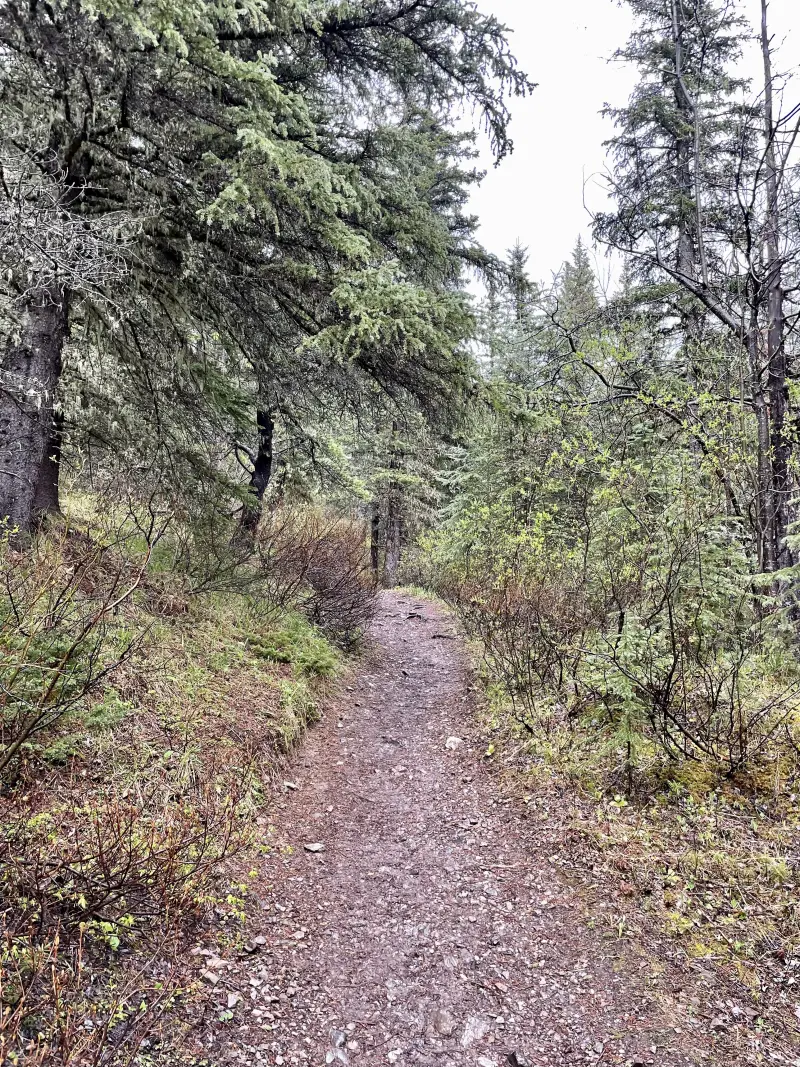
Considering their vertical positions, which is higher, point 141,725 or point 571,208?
point 571,208

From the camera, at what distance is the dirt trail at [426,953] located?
8.74 feet

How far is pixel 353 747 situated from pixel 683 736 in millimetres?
3384

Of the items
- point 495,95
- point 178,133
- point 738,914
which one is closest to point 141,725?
point 738,914

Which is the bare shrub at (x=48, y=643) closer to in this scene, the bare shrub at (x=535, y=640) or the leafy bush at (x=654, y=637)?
the leafy bush at (x=654, y=637)

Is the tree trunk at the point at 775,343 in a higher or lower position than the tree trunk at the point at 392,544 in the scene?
higher

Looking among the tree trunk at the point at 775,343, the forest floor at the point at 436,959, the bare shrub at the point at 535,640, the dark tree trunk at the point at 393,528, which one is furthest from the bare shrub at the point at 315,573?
the dark tree trunk at the point at 393,528

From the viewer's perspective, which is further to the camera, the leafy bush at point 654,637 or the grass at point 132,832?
the leafy bush at point 654,637

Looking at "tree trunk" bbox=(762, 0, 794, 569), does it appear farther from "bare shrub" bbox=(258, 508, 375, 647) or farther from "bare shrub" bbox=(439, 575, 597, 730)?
"bare shrub" bbox=(258, 508, 375, 647)

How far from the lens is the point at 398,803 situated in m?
5.06

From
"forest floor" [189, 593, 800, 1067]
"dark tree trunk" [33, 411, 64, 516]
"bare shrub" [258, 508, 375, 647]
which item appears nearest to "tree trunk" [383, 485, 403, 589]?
"bare shrub" [258, 508, 375, 647]

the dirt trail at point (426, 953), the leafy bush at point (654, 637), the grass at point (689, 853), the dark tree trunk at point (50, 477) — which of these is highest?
the dark tree trunk at point (50, 477)

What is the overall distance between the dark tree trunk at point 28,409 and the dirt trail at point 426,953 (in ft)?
13.0

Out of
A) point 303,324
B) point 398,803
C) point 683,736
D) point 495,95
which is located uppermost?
point 495,95

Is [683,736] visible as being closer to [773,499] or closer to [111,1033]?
[773,499]
